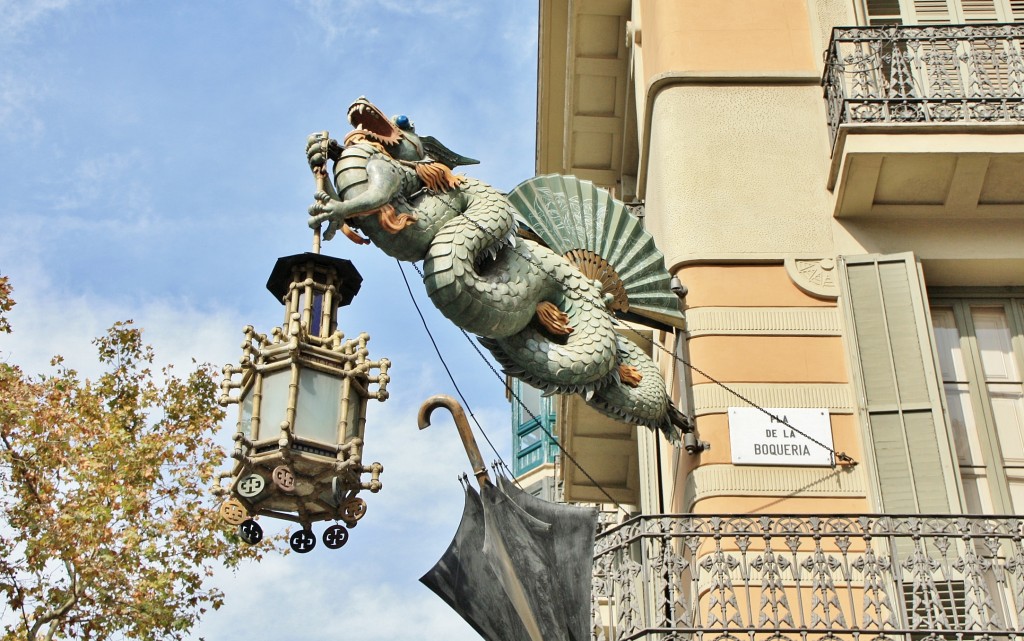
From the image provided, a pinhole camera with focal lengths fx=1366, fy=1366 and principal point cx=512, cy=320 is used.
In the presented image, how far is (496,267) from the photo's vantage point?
1041 centimetres

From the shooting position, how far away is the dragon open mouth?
10242 millimetres

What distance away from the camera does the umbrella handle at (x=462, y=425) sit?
29.9 feet

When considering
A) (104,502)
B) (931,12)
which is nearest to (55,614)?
(104,502)

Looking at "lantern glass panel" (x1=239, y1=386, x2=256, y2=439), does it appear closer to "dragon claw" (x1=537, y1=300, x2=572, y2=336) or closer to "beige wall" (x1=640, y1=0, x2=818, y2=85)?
"dragon claw" (x1=537, y1=300, x2=572, y2=336)

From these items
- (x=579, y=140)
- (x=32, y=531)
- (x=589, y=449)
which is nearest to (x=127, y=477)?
(x=32, y=531)

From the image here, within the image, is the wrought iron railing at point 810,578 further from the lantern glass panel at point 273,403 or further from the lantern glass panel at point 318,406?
the lantern glass panel at point 273,403

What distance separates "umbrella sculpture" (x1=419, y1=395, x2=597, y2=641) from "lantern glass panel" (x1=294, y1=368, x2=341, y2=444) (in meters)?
1.26

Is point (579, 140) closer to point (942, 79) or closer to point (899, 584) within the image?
point (942, 79)

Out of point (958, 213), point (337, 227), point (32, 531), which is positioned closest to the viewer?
point (337, 227)

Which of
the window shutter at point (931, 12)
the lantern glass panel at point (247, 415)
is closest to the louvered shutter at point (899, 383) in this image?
the window shutter at point (931, 12)

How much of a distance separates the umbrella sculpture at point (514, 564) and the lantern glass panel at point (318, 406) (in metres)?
1.26

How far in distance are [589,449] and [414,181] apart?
23.4ft

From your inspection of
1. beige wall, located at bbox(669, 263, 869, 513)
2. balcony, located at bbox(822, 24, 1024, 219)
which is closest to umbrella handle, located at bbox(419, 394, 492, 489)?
beige wall, located at bbox(669, 263, 869, 513)

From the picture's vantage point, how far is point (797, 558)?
968 centimetres
